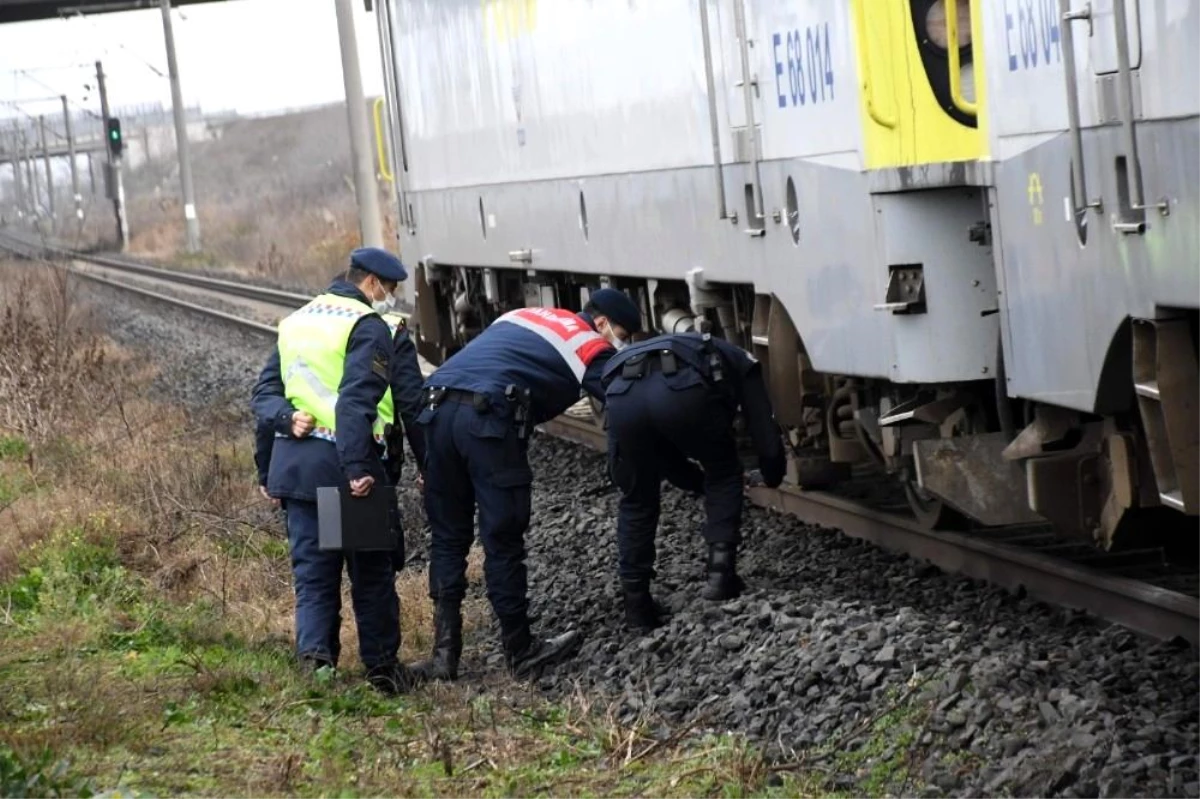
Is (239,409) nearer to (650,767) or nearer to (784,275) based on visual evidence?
(784,275)

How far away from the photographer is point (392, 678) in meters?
8.58

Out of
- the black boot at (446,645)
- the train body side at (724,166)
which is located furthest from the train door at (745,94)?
the black boot at (446,645)

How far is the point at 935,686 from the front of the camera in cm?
688

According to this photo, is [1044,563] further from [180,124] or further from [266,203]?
[266,203]

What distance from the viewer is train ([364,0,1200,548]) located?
6395 millimetres

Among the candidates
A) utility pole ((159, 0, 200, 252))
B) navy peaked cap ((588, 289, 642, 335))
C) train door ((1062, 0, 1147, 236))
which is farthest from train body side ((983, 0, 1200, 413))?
utility pole ((159, 0, 200, 252))

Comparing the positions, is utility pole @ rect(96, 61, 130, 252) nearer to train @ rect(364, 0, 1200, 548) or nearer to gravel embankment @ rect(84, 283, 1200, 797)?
train @ rect(364, 0, 1200, 548)

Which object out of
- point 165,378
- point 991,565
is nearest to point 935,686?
point 991,565

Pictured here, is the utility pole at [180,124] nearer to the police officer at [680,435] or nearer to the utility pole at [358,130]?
the utility pole at [358,130]

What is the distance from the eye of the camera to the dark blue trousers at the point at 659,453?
29.5 feet

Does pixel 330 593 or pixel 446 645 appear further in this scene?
pixel 446 645

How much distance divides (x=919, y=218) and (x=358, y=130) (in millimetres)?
16908

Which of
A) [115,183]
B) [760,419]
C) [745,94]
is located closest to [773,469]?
[760,419]

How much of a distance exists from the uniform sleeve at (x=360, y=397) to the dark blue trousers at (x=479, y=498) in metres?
0.45
